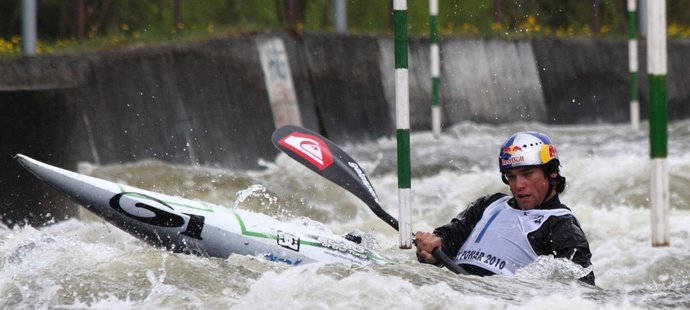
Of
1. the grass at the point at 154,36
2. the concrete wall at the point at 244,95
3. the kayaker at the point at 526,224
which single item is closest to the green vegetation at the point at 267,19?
the grass at the point at 154,36

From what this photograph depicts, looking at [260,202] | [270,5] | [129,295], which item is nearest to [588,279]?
[129,295]

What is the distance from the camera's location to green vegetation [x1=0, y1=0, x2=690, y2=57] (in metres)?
12.4

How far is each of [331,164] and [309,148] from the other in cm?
14

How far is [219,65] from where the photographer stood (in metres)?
11.8

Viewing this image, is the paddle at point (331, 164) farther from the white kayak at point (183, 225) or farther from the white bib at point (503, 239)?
the white bib at point (503, 239)

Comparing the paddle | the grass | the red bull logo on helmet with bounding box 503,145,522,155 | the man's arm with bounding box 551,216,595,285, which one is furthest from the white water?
the grass

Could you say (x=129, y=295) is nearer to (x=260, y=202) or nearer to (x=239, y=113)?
(x=260, y=202)

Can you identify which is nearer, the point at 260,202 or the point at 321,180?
the point at 260,202

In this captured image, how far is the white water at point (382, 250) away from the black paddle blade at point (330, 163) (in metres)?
0.33

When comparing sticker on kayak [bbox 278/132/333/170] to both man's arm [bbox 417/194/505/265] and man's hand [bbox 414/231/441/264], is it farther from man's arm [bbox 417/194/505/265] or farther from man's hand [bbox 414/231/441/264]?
man's hand [bbox 414/231/441/264]

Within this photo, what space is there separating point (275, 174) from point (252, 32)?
5.65ft

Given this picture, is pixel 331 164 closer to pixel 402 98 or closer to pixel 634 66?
pixel 402 98

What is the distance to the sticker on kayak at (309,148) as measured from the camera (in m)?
6.96

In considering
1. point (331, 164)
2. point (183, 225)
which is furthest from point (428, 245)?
point (331, 164)
